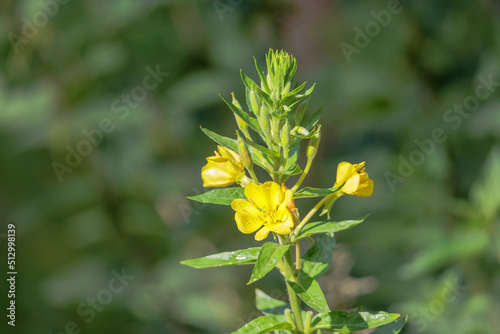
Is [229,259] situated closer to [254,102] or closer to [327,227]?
[327,227]

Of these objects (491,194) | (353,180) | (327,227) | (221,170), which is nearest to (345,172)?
(353,180)

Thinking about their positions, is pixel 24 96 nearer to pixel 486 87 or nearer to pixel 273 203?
pixel 273 203

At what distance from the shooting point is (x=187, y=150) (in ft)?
10.4

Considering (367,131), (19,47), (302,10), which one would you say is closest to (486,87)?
(367,131)

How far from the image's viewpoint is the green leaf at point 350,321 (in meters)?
0.93

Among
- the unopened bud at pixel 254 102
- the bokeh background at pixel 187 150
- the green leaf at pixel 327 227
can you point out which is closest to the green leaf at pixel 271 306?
A: the green leaf at pixel 327 227

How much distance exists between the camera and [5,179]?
346 centimetres

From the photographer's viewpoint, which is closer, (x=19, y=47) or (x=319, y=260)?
→ (x=319, y=260)

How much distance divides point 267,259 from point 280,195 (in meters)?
0.12

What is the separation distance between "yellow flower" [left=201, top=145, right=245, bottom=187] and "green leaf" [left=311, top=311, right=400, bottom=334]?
0.32m

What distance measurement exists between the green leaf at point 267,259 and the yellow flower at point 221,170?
160 mm

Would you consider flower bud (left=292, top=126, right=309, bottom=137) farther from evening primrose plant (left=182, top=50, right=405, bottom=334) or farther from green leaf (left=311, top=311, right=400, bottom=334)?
green leaf (left=311, top=311, right=400, bottom=334)

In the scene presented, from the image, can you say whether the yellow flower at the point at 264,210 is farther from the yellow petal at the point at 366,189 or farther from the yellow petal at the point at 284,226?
the yellow petal at the point at 366,189

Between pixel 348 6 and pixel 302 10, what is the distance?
1.26 metres
